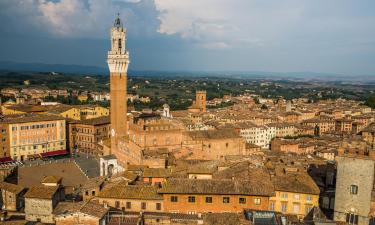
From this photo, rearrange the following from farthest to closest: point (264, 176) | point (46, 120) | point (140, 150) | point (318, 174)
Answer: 1. point (46, 120)
2. point (140, 150)
3. point (318, 174)
4. point (264, 176)

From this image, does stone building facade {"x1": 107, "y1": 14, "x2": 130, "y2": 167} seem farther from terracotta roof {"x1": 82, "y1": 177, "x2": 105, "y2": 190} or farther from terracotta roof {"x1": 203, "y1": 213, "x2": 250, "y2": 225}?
terracotta roof {"x1": 203, "y1": 213, "x2": 250, "y2": 225}

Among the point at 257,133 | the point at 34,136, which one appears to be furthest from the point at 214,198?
the point at 257,133

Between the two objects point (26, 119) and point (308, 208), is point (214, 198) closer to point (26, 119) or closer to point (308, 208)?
point (308, 208)

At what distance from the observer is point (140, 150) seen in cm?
4194

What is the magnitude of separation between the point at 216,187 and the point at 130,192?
593cm

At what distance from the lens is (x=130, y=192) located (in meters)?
27.6

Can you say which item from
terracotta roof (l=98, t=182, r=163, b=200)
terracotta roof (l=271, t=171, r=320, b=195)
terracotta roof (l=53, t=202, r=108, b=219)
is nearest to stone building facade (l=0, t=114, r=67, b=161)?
terracotta roof (l=98, t=182, r=163, b=200)

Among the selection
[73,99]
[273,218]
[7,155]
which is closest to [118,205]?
[273,218]

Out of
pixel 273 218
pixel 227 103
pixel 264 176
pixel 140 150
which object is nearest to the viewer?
pixel 273 218

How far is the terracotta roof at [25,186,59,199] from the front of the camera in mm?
24812

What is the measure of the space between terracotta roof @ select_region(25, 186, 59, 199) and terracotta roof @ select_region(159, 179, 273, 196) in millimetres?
6992

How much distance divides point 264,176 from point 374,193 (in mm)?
7709

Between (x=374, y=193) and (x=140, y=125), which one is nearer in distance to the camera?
(x=374, y=193)

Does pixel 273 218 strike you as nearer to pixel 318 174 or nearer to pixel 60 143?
pixel 318 174
